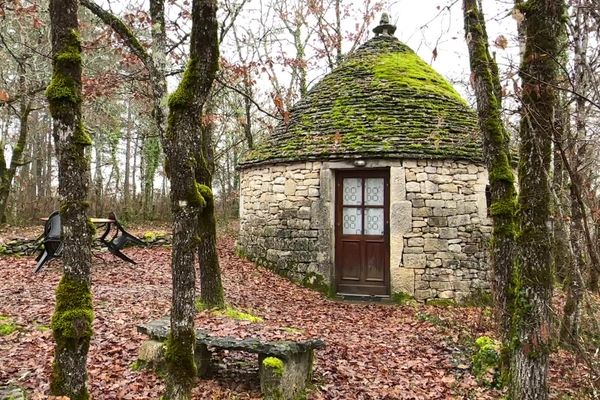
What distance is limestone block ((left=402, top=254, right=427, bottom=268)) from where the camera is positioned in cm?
889

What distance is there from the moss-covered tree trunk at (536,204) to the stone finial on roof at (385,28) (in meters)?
9.59

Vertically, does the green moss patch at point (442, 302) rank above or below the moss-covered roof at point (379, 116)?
below

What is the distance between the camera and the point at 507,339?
4.76 metres

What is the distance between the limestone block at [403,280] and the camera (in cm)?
886

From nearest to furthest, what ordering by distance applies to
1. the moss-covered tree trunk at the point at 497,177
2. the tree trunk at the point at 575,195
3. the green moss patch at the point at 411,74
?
the tree trunk at the point at 575,195 → the moss-covered tree trunk at the point at 497,177 → the green moss patch at the point at 411,74

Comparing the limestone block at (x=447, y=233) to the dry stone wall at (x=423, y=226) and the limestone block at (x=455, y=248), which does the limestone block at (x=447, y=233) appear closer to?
the dry stone wall at (x=423, y=226)

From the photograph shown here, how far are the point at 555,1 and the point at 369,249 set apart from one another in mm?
6298

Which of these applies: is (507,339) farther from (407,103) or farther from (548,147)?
(407,103)

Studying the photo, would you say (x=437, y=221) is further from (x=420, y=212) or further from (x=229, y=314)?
(x=229, y=314)

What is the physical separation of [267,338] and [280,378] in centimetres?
47

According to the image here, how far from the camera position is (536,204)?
3482mm

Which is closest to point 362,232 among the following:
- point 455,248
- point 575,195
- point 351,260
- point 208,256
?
point 351,260

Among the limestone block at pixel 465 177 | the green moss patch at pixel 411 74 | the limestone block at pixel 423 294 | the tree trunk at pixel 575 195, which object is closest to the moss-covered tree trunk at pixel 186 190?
the tree trunk at pixel 575 195

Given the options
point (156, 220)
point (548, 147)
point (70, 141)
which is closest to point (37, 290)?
point (70, 141)
